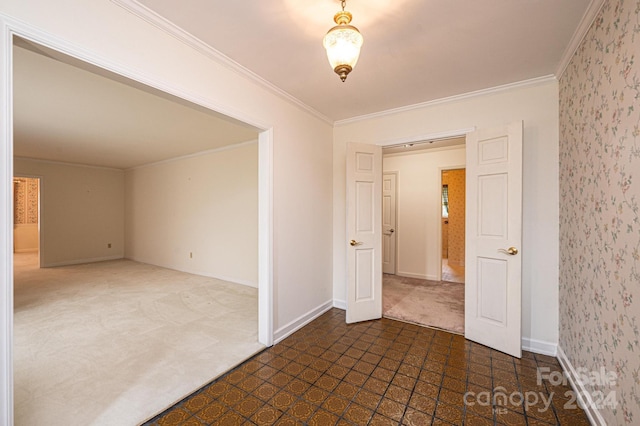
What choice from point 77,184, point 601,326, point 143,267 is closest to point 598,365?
point 601,326

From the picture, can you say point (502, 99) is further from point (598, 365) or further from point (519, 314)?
point (598, 365)

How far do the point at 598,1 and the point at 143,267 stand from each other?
7.99 meters

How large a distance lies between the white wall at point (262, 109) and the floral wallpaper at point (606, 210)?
2.45m

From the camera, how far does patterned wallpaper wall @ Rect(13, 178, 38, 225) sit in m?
8.56

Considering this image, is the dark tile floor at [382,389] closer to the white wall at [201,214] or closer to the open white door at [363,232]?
the open white door at [363,232]

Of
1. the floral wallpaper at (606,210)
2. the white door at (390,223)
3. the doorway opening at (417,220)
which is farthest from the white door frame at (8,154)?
the white door at (390,223)

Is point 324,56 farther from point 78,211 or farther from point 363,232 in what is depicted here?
point 78,211

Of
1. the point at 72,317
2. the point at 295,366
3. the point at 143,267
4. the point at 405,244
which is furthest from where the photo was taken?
the point at 143,267

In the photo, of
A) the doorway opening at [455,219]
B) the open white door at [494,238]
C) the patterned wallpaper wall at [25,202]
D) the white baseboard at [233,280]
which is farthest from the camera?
the patterned wallpaper wall at [25,202]

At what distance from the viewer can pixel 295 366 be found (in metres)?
2.31

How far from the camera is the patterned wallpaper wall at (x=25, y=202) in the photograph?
856 cm

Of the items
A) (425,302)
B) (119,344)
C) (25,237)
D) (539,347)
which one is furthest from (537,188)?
(25,237)

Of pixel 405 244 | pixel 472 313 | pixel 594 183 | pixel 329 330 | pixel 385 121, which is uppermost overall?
pixel 385 121

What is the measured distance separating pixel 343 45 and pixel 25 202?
1205 cm
